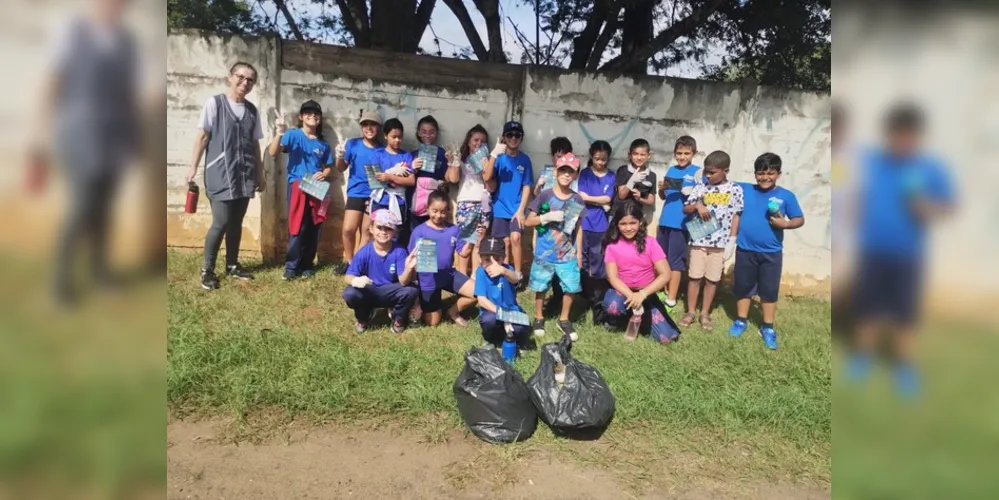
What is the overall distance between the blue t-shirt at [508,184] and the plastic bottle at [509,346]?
1.59 m

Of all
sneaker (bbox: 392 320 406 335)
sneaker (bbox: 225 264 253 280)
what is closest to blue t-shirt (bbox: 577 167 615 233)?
sneaker (bbox: 392 320 406 335)

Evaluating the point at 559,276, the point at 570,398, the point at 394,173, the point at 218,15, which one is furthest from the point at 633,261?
the point at 218,15

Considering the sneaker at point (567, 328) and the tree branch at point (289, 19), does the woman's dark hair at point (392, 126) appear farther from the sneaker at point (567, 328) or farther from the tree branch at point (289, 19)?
the tree branch at point (289, 19)

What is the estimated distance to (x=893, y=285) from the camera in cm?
89

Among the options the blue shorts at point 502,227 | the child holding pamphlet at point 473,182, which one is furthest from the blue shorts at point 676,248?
the child holding pamphlet at point 473,182

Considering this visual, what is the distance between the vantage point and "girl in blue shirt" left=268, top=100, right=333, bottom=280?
5461 mm

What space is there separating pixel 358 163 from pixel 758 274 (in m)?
3.80

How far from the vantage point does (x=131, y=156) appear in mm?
739

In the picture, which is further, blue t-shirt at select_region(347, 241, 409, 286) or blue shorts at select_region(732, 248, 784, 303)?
blue shorts at select_region(732, 248, 784, 303)

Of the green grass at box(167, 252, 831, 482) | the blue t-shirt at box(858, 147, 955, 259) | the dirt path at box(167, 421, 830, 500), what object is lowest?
the dirt path at box(167, 421, 830, 500)

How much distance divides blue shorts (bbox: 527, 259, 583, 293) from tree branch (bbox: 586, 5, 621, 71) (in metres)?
5.60

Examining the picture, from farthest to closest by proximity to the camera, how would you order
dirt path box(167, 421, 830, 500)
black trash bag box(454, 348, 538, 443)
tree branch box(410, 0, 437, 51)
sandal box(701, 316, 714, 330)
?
tree branch box(410, 0, 437, 51)
sandal box(701, 316, 714, 330)
black trash bag box(454, 348, 538, 443)
dirt path box(167, 421, 830, 500)

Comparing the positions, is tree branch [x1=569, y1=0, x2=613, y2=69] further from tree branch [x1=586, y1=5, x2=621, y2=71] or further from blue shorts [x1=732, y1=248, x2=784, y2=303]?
blue shorts [x1=732, y1=248, x2=784, y2=303]

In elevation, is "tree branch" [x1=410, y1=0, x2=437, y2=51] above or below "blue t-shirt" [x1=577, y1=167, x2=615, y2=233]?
above
